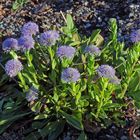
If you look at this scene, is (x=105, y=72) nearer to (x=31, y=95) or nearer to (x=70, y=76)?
(x=70, y=76)

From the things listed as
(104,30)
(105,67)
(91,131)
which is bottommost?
(91,131)

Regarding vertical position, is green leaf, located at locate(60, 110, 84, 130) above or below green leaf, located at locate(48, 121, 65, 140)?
above

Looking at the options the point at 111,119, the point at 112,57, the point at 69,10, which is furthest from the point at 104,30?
the point at 111,119

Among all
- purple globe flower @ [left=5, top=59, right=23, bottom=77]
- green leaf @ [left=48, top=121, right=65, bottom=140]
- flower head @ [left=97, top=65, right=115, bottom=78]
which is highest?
purple globe flower @ [left=5, top=59, right=23, bottom=77]

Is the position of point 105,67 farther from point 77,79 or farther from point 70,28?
point 70,28

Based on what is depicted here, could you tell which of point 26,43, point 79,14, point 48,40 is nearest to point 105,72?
point 48,40

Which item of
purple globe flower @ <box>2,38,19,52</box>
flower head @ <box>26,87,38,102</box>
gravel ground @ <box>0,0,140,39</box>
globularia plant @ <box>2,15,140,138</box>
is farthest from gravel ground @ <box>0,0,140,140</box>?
flower head @ <box>26,87,38,102</box>

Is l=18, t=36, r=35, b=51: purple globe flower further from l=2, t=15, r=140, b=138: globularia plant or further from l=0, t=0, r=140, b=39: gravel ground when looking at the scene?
l=0, t=0, r=140, b=39: gravel ground
